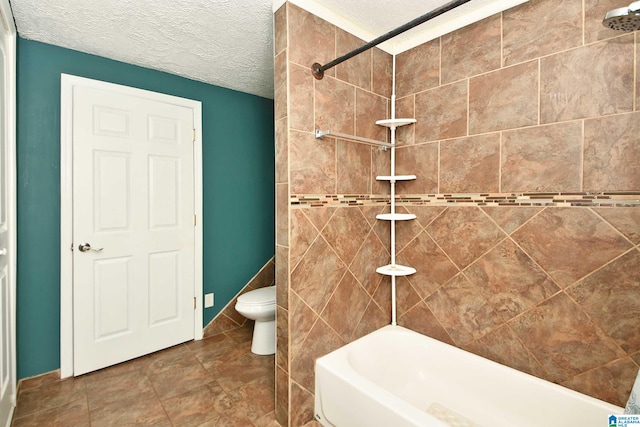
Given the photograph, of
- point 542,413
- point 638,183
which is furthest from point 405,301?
point 638,183

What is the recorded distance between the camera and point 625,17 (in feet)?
3.09

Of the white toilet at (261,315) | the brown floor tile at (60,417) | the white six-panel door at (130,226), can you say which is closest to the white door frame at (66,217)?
the white six-panel door at (130,226)

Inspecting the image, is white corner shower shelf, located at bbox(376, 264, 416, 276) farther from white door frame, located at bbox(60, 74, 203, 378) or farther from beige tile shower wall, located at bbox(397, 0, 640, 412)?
white door frame, located at bbox(60, 74, 203, 378)

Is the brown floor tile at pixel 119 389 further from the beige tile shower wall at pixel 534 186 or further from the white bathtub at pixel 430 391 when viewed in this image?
the beige tile shower wall at pixel 534 186

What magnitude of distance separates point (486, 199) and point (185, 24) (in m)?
1.99

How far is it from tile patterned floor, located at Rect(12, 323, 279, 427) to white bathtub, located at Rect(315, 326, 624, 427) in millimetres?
509

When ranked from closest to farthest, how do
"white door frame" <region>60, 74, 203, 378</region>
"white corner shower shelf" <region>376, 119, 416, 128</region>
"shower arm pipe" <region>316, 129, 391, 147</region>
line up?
1. "shower arm pipe" <region>316, 129, 391, 147</region>
2. "white corner shower shelf" <region>376, 119, 416, 128</region>
3. "white door frame" <region>60, 74, 203, 378</region>

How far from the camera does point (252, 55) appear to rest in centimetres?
216

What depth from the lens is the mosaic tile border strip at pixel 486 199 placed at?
129 cm

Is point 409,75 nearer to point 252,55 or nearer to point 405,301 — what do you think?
point 252,55

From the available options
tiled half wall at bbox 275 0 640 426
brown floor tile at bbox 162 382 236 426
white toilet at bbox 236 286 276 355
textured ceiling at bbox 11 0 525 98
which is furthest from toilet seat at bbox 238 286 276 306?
textured ceiling at bbox 11 0 525 98

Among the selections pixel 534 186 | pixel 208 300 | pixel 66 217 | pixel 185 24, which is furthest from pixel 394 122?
pixel 66 217

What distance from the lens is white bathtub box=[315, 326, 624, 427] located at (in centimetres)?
129

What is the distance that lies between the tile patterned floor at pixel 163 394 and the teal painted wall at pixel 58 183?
11.3 inches
